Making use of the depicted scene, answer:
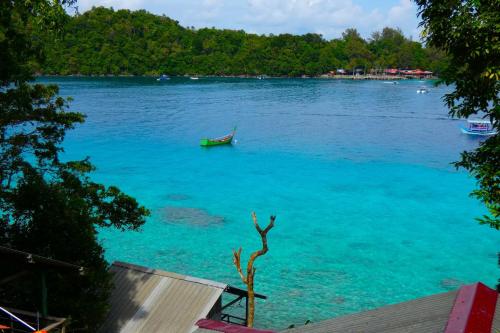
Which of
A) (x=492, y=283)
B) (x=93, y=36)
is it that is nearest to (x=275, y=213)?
(x=492, y=283)

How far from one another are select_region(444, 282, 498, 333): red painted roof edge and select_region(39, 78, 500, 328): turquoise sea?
1043cm

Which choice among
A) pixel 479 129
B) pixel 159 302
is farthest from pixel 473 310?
pixel 479 129

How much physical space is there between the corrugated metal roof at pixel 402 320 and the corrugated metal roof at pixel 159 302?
4.20 meters

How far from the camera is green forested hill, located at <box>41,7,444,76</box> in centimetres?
14025

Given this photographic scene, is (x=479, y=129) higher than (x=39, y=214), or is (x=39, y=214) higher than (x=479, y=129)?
(x=39, y=214)

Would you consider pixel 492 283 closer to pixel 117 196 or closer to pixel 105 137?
pixel 117 196

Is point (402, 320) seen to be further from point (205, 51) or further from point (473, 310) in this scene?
point (205, 51)

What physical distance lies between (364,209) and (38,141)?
20.5m

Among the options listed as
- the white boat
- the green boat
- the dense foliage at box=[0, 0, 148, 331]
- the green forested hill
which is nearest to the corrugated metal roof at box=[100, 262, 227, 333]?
the dense foliage at box=[0, 0, 148, 331]

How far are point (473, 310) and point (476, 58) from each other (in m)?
5.58

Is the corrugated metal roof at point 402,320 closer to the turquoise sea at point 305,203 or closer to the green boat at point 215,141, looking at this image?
the turquoise sea at point 305,203

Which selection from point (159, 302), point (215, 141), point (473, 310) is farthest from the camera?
point (215, 141)

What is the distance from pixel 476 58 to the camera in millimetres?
9383

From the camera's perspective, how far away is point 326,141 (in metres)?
49.3
